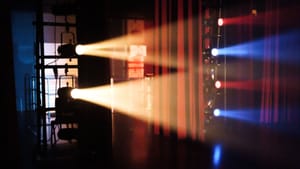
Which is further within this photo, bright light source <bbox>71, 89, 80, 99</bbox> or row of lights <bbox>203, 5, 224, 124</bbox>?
row of lights <bbox>203, 5, 224, 124</bbox>

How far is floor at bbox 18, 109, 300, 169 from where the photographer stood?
314cm

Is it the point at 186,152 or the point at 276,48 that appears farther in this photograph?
the point at 276,48

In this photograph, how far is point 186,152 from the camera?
12.2 ft

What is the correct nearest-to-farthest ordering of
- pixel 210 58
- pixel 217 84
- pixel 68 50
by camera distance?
pixel 68 50
pixel 210 58
pixel 217 84

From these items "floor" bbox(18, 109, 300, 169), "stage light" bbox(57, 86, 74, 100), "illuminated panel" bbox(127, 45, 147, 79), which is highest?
"illuminated panel" bbox(127, 45, 147, 79)

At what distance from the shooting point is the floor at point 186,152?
3141mm

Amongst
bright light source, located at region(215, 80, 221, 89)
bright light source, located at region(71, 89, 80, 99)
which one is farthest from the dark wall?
bright light source, located at region(215, 80, 221, 89)

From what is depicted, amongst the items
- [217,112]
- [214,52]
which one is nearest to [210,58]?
[214,52]

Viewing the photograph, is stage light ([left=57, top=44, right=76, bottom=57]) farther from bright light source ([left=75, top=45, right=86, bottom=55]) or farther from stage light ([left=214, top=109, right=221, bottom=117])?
stage light ([left=214, top=109, right=221, bottom=117])

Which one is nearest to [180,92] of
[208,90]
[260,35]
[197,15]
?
[208,90]

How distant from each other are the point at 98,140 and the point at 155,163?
23.4 inches

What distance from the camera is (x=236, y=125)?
16.5ft

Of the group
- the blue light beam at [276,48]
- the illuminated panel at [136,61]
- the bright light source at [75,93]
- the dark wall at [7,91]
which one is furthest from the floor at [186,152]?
the illuminated panel at [136,61]

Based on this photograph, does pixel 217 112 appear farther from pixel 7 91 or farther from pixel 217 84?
pixel 7 91
